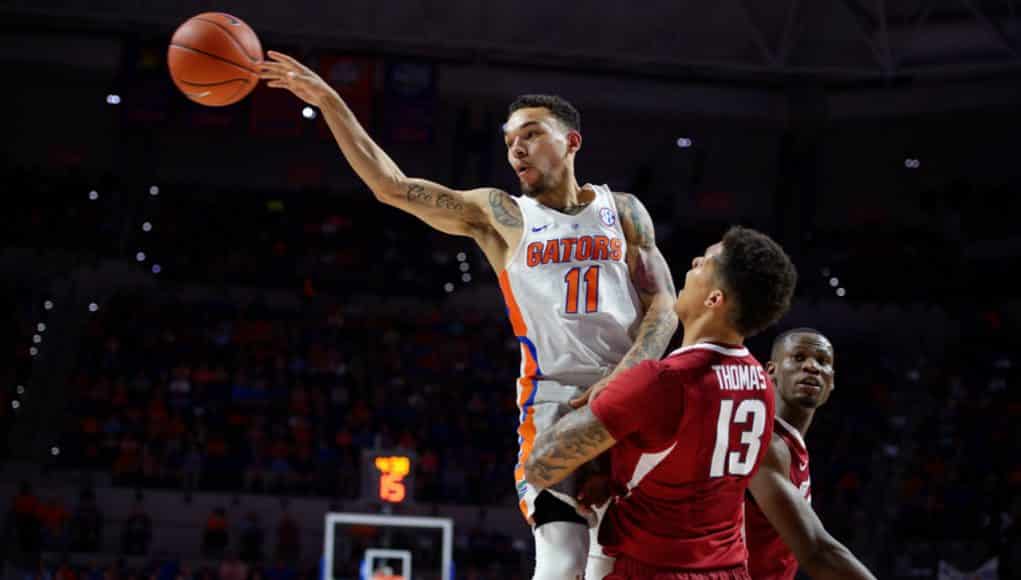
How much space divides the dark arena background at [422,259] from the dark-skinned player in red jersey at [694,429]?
10259 millimetres

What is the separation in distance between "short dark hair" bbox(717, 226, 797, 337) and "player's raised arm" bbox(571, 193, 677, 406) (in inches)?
27.5

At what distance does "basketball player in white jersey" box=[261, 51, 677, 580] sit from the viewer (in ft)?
14.5

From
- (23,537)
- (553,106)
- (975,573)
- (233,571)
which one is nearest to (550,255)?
(553,106)

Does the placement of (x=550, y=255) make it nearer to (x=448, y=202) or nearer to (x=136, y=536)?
(x=448, y=202)

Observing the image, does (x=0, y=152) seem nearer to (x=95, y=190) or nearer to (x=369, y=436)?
(x=95, y=190)

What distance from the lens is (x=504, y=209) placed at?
4.73 metres

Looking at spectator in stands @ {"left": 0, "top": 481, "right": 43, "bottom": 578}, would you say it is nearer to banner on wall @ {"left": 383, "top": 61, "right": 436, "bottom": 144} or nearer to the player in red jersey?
banner on wall @ {"left": 383, "top": 61, "right": 436, "bottom": 144}

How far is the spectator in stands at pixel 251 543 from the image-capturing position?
50.8 feet

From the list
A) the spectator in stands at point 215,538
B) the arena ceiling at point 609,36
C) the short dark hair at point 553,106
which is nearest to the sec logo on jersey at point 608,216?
the short dark hair at point 553,106

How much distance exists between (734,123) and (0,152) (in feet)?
47.4

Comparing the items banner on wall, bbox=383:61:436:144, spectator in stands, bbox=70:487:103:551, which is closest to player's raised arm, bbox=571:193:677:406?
spectator in stands, bbox=70:487:103:551

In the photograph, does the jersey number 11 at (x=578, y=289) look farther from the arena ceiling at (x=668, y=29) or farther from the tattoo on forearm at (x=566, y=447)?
the arena ceiling at (x=668, y=29)

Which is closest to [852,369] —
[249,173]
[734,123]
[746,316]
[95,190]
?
[734,123]

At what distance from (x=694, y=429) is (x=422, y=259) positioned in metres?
19.5
